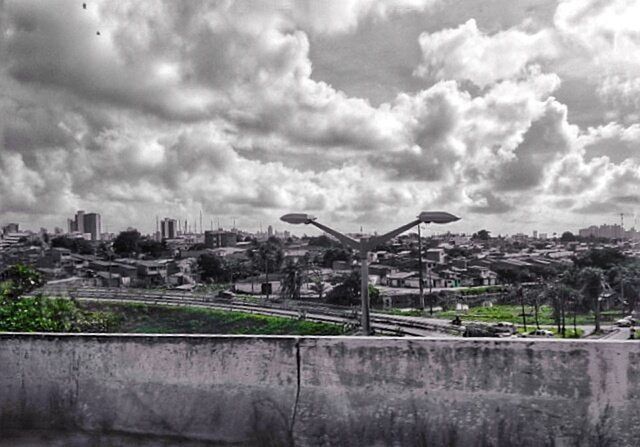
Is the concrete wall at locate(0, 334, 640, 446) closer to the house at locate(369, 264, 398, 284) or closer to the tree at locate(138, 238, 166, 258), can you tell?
the house at locate(369, 264, 398, 284)

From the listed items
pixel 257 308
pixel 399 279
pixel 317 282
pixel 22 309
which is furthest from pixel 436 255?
pixel 22 309

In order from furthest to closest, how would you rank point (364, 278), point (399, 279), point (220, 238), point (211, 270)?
1. point (220, 238)
2. point (211, 270)
3. point (399, 279)
4. point (364, 278)

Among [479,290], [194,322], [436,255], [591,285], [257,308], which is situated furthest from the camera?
[436,255]

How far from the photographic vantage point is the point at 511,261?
58.6 meters

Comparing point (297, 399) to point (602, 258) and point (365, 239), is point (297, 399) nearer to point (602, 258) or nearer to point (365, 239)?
point (365, 239)

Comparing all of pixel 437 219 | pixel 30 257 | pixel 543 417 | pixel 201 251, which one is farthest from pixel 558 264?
pixel 543 417

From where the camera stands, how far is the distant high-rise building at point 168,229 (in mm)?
73375

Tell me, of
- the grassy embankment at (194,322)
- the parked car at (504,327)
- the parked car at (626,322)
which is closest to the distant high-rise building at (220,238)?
the grassy embankment at (194,322)

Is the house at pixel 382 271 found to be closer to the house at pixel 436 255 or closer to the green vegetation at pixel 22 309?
the house at pixel 436 255

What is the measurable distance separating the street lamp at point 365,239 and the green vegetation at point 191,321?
109 feet

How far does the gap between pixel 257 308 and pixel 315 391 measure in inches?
1802

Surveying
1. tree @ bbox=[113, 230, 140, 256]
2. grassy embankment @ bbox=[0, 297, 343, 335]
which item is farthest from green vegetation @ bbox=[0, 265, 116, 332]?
tree @ bbox=[113, 230, 140, 256]

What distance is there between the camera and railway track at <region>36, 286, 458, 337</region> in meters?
40.2

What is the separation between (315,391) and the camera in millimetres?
3217
